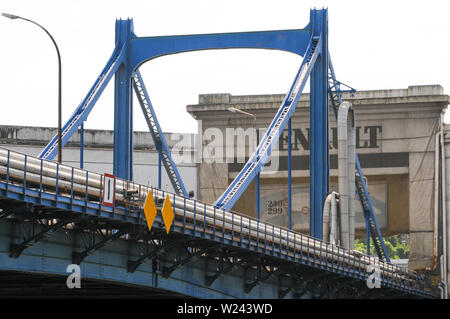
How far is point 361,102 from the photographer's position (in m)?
94.0

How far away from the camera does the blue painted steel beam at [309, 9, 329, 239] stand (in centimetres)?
6562

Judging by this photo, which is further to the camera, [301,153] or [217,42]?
[301,153]

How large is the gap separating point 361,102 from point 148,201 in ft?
190

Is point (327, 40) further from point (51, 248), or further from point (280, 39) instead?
point (51, 248)

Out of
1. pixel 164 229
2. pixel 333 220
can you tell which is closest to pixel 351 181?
pixel 333 220

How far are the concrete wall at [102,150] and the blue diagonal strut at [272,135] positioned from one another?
3348cm

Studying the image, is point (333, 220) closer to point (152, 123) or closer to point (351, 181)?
point (351, 181)

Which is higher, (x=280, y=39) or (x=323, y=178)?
(x=280, y=39)

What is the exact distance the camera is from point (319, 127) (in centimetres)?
6644

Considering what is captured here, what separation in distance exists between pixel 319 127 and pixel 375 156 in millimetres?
28858

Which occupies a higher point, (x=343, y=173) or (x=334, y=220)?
(x=343, y=173)
